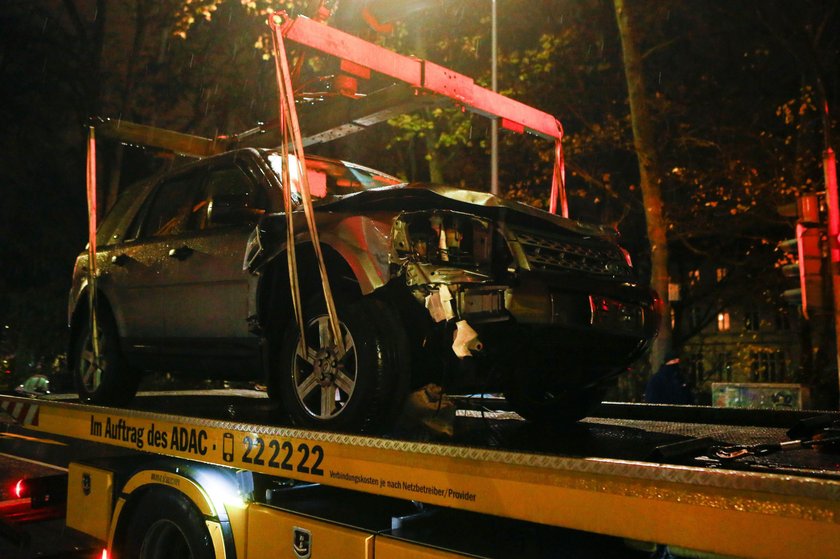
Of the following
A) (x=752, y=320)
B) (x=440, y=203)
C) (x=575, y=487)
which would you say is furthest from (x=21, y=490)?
(x=752, y=320)

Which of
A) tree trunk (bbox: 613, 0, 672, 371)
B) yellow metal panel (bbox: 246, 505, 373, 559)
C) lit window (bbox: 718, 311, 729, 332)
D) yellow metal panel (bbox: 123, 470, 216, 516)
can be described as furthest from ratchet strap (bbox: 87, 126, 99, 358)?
lit window (bbox: 718, 311, 729, 332)

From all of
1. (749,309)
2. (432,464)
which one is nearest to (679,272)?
(749,309)

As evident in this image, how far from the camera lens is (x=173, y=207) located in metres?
5.52

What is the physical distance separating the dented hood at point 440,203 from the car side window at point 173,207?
1.37 metres

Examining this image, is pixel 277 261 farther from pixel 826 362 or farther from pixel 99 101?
pixel 99 101

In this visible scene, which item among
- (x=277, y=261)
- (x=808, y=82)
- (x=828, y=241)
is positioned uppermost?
(x=808, y=82)

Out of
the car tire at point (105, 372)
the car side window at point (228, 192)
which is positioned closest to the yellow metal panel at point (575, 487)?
the car side window at point (228, 192)

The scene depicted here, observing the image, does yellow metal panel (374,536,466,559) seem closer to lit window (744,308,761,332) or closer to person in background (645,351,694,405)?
person in background (645,351,694,405)

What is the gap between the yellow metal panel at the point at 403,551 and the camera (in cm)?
285

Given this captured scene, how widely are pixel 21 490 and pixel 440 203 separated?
3.02 m

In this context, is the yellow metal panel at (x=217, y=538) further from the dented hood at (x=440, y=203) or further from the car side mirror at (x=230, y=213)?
the dented hood at (x=440, y=203)

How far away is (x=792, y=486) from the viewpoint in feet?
6.44

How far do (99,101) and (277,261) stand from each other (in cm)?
1711

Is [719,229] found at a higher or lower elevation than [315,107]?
higher
